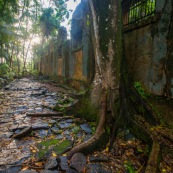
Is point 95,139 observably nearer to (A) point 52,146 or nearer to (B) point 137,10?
(A) point 52,146

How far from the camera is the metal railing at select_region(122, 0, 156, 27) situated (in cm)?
442

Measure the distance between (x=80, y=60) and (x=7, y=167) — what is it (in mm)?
7012

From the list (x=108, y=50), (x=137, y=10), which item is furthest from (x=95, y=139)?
(x=137, y=10)

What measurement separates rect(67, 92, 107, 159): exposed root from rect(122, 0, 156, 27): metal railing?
2618 mm

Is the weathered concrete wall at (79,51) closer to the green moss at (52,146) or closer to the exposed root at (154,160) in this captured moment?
the green moss at (52,146)

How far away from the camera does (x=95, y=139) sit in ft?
10.1

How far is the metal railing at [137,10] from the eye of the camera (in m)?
4.42

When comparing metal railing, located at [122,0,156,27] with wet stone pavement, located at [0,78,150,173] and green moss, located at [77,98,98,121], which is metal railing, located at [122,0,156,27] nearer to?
green moss, located at [77,98,98,121]

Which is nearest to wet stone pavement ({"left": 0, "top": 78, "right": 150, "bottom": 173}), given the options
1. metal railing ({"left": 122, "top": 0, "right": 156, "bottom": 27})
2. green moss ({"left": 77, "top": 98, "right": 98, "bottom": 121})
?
green moss ({"left": 77, "top": 98, "right": 98, "bottom": 121})

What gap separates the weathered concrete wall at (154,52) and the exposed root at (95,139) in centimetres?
136

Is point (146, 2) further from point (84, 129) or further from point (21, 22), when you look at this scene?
point (21, 22)

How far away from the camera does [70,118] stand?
468 cm

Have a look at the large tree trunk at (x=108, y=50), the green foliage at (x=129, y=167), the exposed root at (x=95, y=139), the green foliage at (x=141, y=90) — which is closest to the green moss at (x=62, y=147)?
the exposed root at (x=95, y=139)

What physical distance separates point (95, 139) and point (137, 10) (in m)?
4.01
